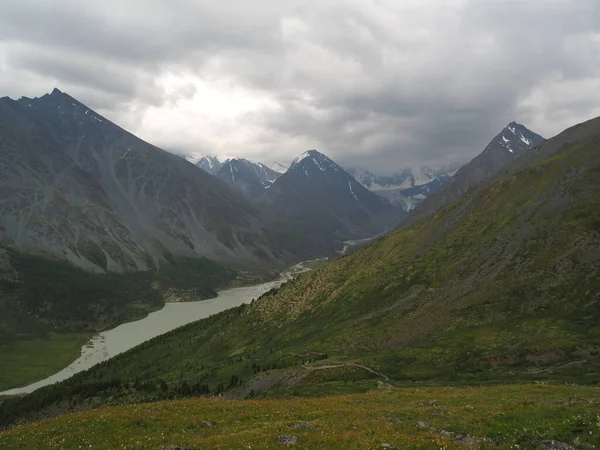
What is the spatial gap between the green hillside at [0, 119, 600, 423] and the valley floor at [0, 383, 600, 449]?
20.5 meters

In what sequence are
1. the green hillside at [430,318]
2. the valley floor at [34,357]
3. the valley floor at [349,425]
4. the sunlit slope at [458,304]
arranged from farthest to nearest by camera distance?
the valley floor at [34,357] → the sunlit slope at [458,304] → the green hillside at [430,318] → the valley floor at [349,425]

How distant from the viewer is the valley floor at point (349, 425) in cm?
2237

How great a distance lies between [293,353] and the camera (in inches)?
3632

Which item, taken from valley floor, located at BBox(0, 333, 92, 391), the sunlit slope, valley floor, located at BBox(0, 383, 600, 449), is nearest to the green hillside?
the sunlit slope

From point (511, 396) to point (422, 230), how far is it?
11585 centimetres

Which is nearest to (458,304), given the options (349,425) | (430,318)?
(430,318)

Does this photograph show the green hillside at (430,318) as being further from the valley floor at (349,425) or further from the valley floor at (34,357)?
the valley floor at (34,357)

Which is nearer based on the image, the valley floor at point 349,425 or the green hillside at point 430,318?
the valley floor at point 349,425

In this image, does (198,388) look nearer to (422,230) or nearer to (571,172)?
(422,230)

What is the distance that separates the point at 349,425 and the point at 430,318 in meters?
66.5

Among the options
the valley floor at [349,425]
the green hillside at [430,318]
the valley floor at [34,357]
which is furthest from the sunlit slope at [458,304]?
the valley floor at [34,357]

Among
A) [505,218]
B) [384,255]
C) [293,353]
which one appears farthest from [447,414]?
[384,255]

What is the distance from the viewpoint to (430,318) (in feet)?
291

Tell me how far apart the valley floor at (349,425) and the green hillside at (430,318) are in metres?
20.5
